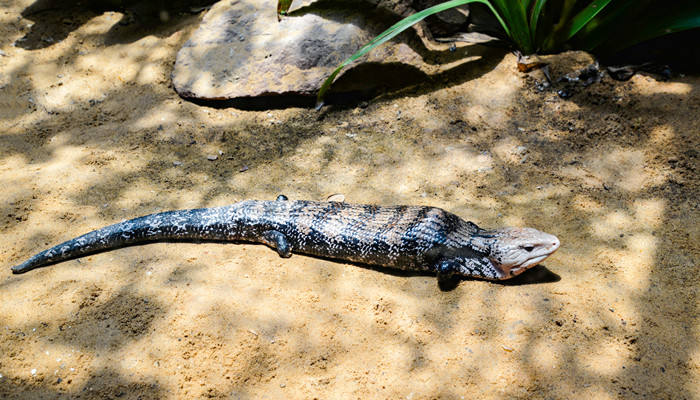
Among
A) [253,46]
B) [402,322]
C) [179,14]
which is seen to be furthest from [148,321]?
[179,14]

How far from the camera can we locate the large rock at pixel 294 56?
4.87 metres

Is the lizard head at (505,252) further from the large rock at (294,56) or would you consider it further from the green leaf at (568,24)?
the green leaf at (568,24)

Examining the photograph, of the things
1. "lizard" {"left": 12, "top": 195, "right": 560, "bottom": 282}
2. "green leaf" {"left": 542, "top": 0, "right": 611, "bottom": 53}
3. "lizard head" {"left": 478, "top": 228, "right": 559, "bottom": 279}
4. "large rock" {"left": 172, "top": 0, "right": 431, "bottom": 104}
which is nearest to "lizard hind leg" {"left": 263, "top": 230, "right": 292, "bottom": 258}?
"lizard" {"left": 12, "top": 195, "right": 560, "bottom": 282}

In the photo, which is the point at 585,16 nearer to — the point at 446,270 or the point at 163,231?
the point at 446,270

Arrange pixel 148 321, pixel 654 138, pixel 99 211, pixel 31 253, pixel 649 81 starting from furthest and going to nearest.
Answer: pixel 649 81 < pixel 654 138 < pixel 99 211 < pixel 31 253 < pixel 148 321

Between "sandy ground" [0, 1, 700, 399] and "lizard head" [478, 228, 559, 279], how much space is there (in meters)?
0.14

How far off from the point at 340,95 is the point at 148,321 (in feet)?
10.4

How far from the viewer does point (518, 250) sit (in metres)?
2.88

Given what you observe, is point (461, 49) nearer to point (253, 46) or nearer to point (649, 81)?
point (649, 81)

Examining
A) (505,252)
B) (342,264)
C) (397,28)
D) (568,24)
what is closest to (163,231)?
(342,264)

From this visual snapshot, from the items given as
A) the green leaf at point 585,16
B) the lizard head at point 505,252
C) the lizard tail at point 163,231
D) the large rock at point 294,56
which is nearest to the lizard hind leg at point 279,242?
the lizard tail at point 163,231

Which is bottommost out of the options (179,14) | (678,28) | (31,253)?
(31,253)

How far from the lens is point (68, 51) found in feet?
18.0

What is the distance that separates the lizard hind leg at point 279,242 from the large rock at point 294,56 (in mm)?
2066
